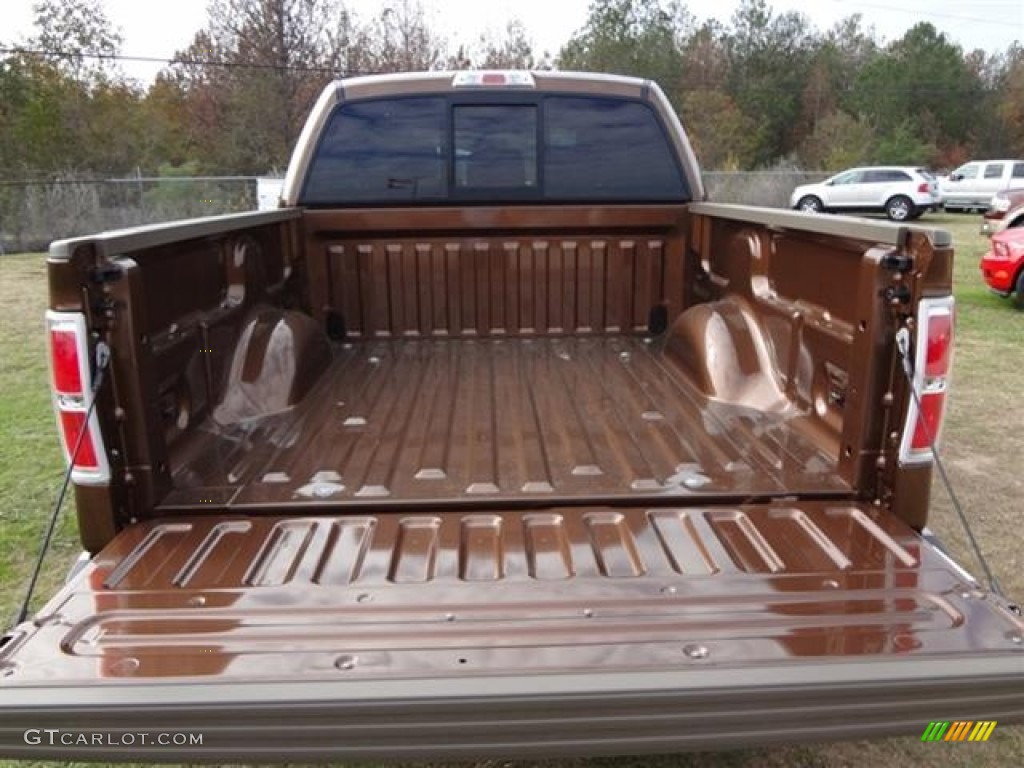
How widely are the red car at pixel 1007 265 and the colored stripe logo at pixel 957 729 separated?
1079 centimetres

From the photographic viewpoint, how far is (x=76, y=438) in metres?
2.32

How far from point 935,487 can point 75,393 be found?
4.73m

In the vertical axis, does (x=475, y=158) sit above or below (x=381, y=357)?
above

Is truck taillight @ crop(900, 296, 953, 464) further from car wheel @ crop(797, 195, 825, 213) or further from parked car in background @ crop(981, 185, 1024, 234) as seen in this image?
car wheel @ crop(797, 195, 825, 213)

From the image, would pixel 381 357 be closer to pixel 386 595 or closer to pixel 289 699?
pixel 386 595

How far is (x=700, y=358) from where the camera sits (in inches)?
148

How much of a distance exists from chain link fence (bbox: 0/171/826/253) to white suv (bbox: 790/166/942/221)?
9523mm

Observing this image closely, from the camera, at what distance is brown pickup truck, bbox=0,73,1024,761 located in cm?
169

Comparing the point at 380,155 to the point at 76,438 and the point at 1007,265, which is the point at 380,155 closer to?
the point at 76,438

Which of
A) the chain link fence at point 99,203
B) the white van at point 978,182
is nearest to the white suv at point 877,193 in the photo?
the white van at point 978,182

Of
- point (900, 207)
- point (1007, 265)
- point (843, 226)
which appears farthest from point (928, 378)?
point (900, 207)

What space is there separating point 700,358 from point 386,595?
2.14 metres

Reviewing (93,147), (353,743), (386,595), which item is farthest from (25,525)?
(93,147)

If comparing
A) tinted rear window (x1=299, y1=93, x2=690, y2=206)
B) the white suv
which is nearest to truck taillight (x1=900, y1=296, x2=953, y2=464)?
tinted rear window (x1=299, y1=93, x2=690, y2=206)
